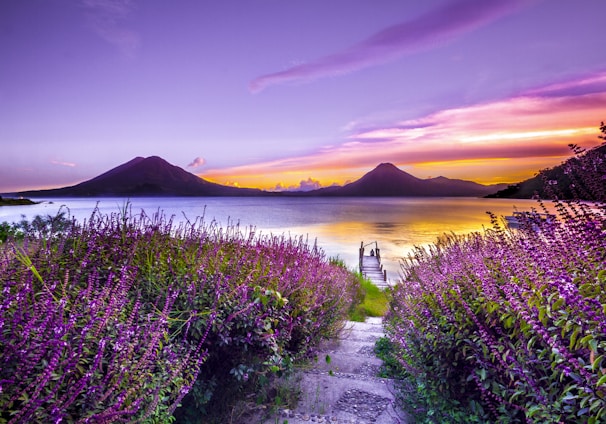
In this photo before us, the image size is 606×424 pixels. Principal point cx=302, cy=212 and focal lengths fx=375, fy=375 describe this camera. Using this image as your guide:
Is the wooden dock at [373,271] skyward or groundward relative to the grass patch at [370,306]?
groundward

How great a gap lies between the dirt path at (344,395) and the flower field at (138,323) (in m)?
0.42

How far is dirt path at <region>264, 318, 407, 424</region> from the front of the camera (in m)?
4.11

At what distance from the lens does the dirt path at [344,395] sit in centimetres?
411

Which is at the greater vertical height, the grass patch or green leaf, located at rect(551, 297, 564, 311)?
green leaf, located at rect(551, 297, 564, 311)

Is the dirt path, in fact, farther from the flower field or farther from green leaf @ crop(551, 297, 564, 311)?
green leaf @ crop(551, 297, 564, 311)

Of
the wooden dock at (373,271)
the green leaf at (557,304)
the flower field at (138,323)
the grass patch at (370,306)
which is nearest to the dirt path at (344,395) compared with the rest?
the flower field at (138,323)

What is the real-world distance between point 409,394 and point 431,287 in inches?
49.3

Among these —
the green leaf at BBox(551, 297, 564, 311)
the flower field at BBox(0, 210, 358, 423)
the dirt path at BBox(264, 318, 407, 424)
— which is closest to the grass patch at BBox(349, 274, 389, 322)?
the dirt path at BBox(264, 318, 407, 424)

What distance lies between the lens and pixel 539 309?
2.37 meters

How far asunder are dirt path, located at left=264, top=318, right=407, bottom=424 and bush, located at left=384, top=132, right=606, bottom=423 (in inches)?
17.5

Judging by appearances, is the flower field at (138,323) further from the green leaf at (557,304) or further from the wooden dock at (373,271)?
the wooden dock at (373,271)

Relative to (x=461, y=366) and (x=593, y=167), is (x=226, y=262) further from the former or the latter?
(x=593, y=167)

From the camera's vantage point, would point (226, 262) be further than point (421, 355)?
Yes

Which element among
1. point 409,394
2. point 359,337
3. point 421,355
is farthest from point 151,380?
point 359,337
